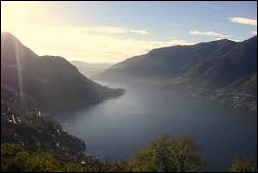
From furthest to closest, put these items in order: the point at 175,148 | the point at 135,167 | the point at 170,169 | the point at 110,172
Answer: the point at 175,148
the point at 170,169
the point at 135,167
the point at 110,172

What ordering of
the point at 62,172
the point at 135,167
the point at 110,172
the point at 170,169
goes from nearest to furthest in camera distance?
the point at 62,172 → the point at 110,172 → the point at 135,167 → the point at 170,169

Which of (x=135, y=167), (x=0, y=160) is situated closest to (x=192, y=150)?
(x=135, y=167)

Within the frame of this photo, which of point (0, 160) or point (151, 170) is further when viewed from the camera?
point (151, 170)

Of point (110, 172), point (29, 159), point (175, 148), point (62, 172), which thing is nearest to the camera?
point (62, 172)

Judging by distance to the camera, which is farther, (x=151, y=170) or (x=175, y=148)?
(x=175, y=148)

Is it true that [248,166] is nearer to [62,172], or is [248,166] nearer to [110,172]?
[110,172]

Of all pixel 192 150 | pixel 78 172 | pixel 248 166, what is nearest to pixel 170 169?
pixel 192 150

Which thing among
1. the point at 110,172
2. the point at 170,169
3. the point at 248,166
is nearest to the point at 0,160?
the point at 110,172

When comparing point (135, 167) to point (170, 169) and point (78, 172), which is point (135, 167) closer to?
point (170, 169)

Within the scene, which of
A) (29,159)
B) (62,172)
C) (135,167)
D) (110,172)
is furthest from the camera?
(135,167)
